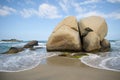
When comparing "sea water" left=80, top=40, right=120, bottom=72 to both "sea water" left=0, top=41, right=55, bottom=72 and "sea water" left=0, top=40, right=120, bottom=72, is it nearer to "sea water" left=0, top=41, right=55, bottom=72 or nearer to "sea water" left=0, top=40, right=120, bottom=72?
"sea water" left=0, top=40, right=120, bottom=72

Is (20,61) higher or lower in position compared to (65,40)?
lower

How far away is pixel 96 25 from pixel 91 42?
7.00ft

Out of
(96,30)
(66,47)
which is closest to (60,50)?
(66,47)

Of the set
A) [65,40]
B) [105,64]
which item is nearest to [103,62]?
[105,64]

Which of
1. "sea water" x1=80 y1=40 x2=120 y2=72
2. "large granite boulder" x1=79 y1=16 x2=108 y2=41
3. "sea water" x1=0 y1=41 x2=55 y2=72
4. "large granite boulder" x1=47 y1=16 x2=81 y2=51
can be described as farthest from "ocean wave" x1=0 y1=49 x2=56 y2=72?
"large granite boulder" x1=79 y1=16 x2=108 y2=41

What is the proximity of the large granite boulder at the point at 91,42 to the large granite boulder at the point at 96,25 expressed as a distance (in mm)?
692

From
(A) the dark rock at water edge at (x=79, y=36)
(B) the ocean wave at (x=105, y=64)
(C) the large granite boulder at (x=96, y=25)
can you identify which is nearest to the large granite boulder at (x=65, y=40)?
(A) the dark rock at water edge at (x=79, y=36)

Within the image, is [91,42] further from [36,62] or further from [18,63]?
[18,63]

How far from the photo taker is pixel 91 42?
1291 centimetres

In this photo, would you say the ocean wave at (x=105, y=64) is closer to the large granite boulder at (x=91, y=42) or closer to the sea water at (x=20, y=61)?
the sea water at (x=20, y=61)

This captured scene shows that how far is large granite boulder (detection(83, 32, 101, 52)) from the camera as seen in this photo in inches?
508

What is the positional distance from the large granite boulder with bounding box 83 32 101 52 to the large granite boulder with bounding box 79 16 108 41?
0.69 m

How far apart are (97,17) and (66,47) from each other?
4926 mm

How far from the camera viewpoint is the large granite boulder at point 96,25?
552 inches
